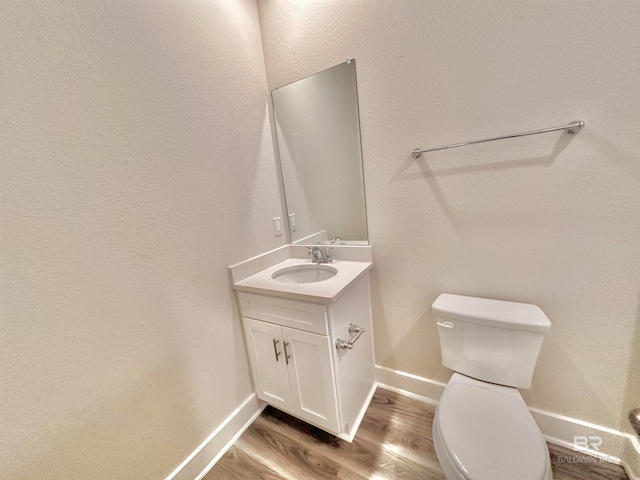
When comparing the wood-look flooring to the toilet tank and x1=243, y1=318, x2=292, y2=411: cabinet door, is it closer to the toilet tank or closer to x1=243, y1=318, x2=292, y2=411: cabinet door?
x1=243, y1=318, x2=292, y2=411: cabinet door

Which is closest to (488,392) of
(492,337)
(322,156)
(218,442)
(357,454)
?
(492,337)

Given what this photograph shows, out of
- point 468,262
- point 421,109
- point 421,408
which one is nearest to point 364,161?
point 421,109

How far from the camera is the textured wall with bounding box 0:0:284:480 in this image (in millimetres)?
707

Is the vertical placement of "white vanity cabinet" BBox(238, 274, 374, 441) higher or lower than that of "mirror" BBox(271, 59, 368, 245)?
lower

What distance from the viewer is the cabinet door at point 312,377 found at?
1.14m

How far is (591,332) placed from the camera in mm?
1056

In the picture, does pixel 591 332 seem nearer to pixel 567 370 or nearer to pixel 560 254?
pixel 567 370

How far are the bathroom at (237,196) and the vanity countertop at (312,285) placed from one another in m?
0.14

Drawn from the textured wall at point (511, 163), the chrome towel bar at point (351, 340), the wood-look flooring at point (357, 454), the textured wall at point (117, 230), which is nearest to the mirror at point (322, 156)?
the textured wall at point (511, 163)

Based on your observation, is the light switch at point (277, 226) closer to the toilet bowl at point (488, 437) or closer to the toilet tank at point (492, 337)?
the toilet tank at point (492, 337)

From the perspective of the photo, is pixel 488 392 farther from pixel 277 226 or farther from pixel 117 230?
pixel 117 230

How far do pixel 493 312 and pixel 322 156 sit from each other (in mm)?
1240

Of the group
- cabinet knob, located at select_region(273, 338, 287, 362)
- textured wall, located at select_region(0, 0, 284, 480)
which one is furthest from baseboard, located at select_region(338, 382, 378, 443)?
textured wall, located at select_region(0, 0, 284, 480)

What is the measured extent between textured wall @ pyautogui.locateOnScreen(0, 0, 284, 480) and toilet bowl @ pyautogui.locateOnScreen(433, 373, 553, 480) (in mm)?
1050
